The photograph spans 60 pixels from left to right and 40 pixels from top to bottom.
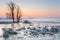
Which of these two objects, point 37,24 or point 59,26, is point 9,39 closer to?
point 37,24

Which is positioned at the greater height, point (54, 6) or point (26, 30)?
point (54, 6)

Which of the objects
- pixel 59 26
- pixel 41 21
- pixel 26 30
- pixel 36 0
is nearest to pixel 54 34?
pixel 59 26

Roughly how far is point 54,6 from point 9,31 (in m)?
0.68

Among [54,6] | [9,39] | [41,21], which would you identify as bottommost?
[9,39]

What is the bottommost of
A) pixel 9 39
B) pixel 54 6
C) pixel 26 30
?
pixel 9 39

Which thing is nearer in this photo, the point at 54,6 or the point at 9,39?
the point at 9,39

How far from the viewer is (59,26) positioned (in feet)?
4.93

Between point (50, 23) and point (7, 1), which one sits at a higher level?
point (7, 1)

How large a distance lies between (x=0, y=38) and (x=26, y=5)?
54 centimetres

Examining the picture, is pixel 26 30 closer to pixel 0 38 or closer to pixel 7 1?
pixel 0 38

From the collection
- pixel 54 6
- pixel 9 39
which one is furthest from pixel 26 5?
pixel 9 39

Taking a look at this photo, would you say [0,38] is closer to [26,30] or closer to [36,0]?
[26,30]

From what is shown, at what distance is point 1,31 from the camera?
145cm

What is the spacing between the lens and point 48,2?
1.51m
